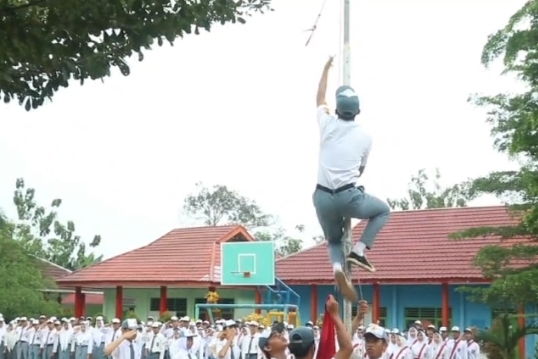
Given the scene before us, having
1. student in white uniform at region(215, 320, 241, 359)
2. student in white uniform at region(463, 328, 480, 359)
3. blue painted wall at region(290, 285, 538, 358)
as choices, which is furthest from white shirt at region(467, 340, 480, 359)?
student in white uniform at region(215, 320, 241, 359)

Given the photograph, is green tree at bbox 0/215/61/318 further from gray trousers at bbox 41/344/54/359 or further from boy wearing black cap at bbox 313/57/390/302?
boy wearing black cap at bbox 313/57/390/302

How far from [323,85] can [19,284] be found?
2703 centimetres

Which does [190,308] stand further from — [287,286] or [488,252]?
[488,252]

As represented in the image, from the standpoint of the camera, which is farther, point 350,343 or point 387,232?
point 387,232

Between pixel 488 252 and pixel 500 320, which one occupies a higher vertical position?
pixel 488 252

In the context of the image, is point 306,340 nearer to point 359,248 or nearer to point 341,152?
point 359,248

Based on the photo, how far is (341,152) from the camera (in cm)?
570

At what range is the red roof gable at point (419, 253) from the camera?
2419 centimetres

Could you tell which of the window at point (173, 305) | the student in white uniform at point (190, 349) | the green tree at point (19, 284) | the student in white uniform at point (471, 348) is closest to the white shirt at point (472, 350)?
the student in white uniform at point (471, 348)

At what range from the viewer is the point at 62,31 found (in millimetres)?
5711

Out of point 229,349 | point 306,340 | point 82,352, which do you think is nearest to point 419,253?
point 229,349

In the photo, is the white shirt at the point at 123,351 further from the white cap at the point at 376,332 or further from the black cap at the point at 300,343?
the black cap at the point at 300,343

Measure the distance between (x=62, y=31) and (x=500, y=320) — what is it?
19.2 feet

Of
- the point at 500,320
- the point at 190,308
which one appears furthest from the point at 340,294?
the point at 190,308
